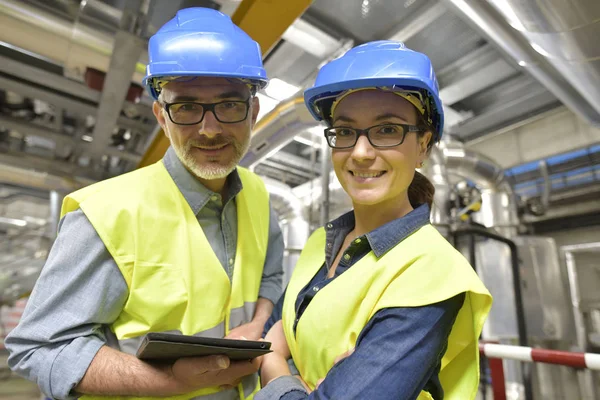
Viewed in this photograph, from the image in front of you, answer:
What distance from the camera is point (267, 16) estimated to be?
1.85 m

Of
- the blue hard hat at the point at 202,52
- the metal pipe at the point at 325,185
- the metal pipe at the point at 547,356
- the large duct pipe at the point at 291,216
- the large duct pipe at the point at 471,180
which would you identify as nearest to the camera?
the blue hard hat at the point at 202,52

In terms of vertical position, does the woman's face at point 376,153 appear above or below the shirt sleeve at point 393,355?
above

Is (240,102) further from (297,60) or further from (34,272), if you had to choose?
(34,272)

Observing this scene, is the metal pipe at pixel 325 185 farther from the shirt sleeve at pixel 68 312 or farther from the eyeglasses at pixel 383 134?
the shirt sleeve at pixel 68 312

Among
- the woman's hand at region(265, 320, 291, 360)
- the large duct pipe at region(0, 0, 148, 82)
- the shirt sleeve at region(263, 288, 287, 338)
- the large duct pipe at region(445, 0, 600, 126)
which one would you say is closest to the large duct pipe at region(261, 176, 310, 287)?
the large duct pipe at region(0, 0, 148, 82)

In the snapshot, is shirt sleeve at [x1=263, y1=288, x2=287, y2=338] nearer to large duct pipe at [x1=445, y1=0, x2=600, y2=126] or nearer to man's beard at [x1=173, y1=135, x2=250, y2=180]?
man's beard at [x1=173, y1=135, x2=250, y2=180]

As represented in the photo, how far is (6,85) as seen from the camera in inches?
126

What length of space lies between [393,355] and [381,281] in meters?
0.16

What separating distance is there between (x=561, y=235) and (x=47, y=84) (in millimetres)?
5666

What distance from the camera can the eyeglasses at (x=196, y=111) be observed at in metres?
1.17

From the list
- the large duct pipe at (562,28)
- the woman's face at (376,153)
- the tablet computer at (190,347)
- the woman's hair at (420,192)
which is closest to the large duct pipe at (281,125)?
the large duct pipe at (562,28)

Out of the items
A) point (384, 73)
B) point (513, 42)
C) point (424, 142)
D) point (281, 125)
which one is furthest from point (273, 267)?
point (281, 125)

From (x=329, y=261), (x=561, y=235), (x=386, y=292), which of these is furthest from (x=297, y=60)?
(x=561, y=235)

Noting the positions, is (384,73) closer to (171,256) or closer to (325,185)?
(171,256)
